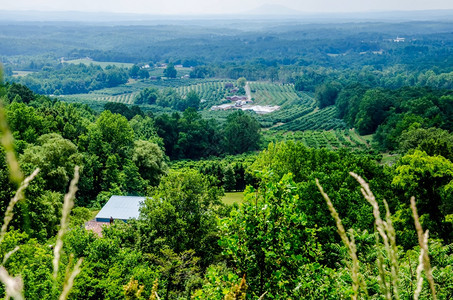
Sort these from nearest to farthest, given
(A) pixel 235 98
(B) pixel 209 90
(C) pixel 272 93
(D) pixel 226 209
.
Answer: (D) pixel 226 209
(A) pixel 235 98
(C) pixel 272 93
(B) pixel 209 90

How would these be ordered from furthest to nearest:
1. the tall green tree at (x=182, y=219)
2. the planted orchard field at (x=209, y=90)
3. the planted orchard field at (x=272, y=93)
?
the planted orchard field at (x=209, y=90)
the planted orchard field at (x=272, y=93)
the tall green tree at (x=182, y=219)

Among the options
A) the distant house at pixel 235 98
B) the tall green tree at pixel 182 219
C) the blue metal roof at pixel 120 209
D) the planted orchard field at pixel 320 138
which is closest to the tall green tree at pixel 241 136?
the planted orchard field at pixel 320 138

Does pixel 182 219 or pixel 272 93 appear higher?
pixel 182 219

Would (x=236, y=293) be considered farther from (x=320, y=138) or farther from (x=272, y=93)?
(x=272, y=93)

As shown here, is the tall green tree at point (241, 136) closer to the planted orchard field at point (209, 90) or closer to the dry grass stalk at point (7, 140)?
the planted orchard field at point (209, 90)

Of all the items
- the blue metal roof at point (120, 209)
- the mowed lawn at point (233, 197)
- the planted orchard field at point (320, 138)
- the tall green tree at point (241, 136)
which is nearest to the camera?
the blue metal roof at point (120, 209)

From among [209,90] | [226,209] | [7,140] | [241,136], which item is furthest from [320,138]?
[209,90]

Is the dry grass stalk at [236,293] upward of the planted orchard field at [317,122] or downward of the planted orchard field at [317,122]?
upward

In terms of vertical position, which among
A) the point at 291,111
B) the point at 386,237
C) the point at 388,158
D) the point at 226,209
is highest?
the point at 386,237

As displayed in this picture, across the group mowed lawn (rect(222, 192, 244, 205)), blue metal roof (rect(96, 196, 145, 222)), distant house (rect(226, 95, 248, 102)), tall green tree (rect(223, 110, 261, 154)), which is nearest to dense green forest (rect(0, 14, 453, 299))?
tall green tree (rect(223, 110, 261, 154))
